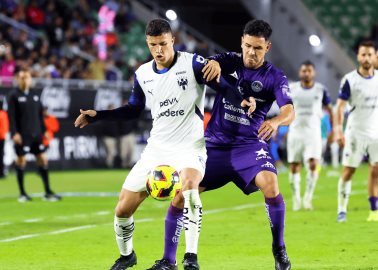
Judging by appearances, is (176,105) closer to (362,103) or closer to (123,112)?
(123,112)

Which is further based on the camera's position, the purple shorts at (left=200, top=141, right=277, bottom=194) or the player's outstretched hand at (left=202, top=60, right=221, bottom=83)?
the purple shorts at (left=200, top=141, right=277, bottom=194)

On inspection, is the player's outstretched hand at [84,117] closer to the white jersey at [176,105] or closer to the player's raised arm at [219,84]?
the white jersey at [176,105]

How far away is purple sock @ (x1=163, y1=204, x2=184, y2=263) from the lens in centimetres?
930

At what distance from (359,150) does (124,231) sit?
19.4 ft

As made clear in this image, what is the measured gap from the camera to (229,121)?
10039mm

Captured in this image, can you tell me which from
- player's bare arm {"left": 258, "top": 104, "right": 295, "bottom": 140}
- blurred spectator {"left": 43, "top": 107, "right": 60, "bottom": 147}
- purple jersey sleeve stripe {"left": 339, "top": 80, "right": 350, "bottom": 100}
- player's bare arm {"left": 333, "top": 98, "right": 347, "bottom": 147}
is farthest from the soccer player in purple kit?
blurred spectator {"left": 43, "top": 107, "right": 60, "bottom": 147}

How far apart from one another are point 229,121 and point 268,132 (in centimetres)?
139

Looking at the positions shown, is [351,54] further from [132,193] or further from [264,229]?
[132,193]

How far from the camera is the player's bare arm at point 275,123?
28.6ft

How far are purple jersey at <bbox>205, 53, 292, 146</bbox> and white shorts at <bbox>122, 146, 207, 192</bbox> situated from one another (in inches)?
32.0

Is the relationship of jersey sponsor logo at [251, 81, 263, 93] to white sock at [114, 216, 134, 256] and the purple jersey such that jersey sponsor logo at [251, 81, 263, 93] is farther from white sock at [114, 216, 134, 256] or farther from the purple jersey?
white sock at [114, 216, 134, 256]

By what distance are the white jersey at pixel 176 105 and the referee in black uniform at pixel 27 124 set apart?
32.5ft

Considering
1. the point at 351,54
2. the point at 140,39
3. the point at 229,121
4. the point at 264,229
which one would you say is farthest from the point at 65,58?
the point at 229,121

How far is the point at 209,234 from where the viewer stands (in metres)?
13.1
